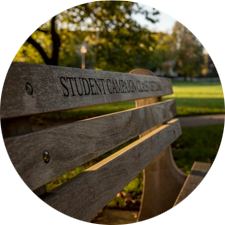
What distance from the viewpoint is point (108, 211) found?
141 inches

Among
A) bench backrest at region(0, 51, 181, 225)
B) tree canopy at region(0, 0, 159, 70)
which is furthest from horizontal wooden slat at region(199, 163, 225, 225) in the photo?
tree canopy at region(0, 0, 159, 70)

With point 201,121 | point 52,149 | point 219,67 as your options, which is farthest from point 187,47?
point 52,149

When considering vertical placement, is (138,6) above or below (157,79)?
above

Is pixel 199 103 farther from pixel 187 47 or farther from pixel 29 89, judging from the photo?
pixel 187 47

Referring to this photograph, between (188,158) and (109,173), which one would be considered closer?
(109,173)

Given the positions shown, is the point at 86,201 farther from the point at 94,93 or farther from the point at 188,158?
the point at 188,158

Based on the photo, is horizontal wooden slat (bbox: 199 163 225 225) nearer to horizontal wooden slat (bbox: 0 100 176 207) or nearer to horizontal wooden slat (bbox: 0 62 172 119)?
horizontal wooden slat (bbox: 0 100 176 207)

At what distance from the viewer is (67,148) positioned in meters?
1.31

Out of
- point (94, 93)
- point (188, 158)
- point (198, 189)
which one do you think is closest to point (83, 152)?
point (94, 93)

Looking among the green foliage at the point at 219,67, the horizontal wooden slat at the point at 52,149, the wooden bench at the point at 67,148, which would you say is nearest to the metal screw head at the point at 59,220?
the wooden bench at the point at 67,148

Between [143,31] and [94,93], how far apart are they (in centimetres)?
906

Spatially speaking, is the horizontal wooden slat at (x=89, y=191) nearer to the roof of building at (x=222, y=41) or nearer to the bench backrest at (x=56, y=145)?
the bench backrest at (x=56, y=145)

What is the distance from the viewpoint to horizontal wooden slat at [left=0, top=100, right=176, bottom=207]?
1.01 metres

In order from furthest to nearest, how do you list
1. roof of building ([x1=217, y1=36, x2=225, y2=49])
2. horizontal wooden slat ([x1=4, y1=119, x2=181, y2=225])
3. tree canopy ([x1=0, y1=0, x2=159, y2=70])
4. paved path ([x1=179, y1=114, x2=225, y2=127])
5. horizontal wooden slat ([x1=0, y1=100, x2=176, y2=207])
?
1. roof of building ([x1=217, y1=36, x2=225, y2=49])
2. tree canopy ([x1=0, y1=0, x2=159, y2=70])
3. paved path ([x1=179, y1=114, x2=225, y2=127])
4. horizontal wooden slat ([x1=4, y1=119, x2=181, y2=225])
5. horizontal wooden slat ([x1=0, y1=100, x2=176, y2=207])
